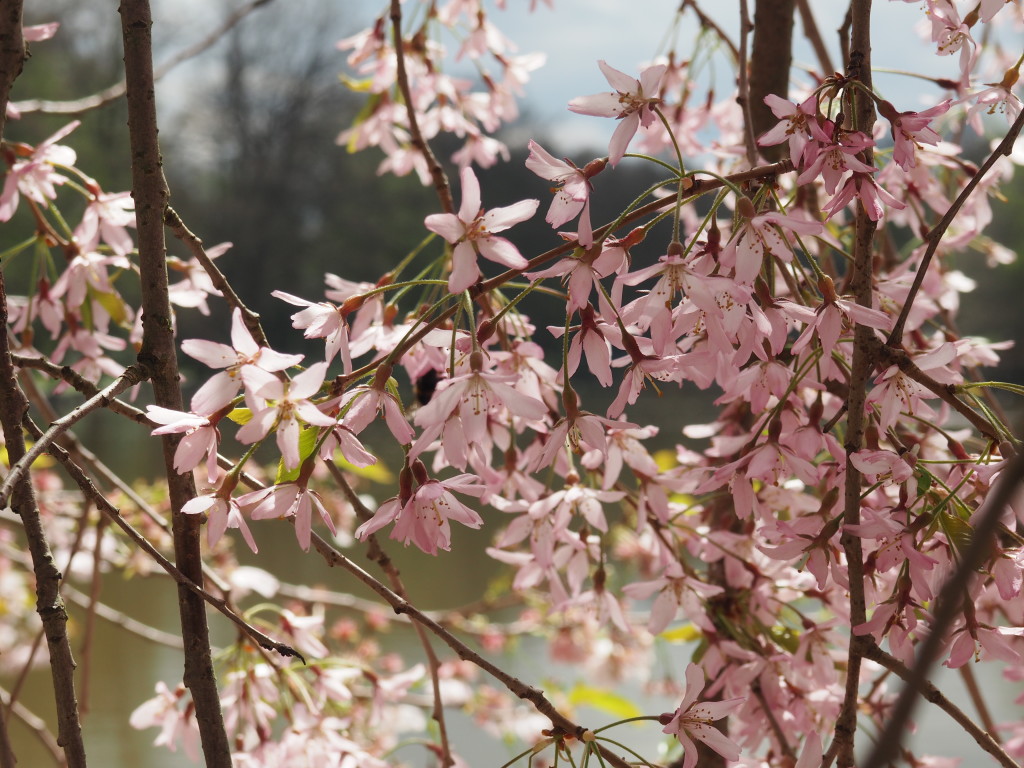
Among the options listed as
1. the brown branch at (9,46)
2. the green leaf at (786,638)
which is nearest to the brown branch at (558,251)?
the brown branch at (9,46)

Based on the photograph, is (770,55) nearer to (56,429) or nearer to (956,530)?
(956,530)

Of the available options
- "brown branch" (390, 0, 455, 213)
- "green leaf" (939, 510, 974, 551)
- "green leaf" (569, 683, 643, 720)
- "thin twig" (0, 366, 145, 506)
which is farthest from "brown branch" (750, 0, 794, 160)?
"green leaf" (569, 683, 643, 720)

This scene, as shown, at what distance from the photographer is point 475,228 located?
0.89 ft

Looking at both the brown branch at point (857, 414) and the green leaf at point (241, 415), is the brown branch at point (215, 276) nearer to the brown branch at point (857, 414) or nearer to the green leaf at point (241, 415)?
the green leaf at point (241, 415)

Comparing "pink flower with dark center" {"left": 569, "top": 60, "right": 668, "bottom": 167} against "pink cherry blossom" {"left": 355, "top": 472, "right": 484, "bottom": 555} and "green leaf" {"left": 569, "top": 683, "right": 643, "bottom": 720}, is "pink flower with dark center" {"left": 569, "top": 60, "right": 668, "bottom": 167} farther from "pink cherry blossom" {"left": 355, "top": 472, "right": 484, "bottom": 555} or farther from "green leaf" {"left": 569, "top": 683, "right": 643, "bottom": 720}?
"green leaf" {"left": 569, "top": 683, "right": 643, "bottom": 720}

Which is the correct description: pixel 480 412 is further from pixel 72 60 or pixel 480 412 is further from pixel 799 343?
pixel 72 60

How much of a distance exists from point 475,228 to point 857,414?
5.3 inches

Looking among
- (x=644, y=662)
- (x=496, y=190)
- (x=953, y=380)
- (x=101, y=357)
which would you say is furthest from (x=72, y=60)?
(x=953, y=380)

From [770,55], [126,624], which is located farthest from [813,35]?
[126,624]

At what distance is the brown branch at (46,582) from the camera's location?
258 mm

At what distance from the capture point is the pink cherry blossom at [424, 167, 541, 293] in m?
0.26

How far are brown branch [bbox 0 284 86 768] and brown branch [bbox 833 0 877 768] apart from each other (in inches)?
9.1

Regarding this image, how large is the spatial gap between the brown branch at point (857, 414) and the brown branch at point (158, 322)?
0.65 feet

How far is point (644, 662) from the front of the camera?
1556mm
